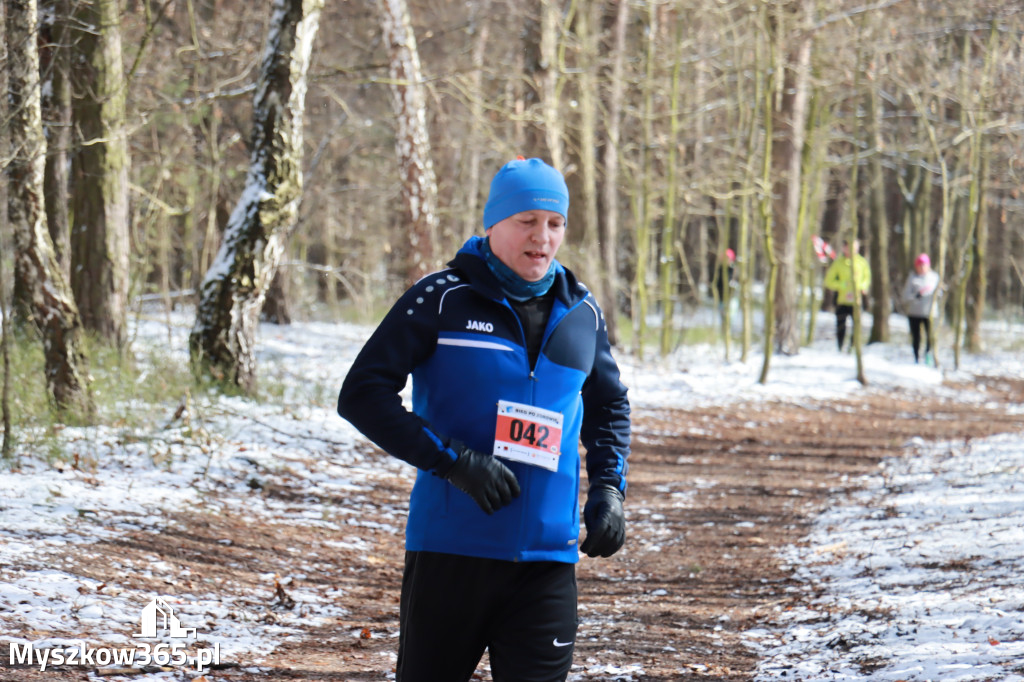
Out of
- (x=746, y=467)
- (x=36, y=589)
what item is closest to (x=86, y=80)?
(x=36, y=589)

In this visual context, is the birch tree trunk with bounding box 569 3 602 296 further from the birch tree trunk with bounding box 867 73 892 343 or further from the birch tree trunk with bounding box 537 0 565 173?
the birch tree trunk with bounding box 867 73 892 343

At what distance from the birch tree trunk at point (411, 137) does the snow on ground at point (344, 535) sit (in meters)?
2.31

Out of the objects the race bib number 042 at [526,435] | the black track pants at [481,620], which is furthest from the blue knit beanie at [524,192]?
the black track pants at [481,620]

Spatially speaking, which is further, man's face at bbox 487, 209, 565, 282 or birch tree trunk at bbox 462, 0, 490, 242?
birch tree trunk at bbox 462, 0, 490, 242

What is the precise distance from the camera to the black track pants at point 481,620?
103 inches

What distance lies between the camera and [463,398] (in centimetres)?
265

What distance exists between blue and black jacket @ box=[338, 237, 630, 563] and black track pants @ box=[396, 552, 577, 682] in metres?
0.05

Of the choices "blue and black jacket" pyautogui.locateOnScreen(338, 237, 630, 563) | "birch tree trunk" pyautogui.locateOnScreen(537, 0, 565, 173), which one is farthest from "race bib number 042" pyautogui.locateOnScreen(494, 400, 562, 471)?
"birch tree trunk" pyautogui.locateOnScreen(537, 0, 565, 173)

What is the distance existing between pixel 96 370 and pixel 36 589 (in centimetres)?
463

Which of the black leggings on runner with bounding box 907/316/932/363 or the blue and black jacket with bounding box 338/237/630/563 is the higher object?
the blue and black jacket with bounding box 338/237/630/563

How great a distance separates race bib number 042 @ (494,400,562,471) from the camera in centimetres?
262

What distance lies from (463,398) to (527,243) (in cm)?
46

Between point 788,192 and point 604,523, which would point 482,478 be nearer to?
point 604,523

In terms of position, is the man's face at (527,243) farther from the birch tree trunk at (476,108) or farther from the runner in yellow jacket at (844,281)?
the runner in yellow jacket at (844,281)
